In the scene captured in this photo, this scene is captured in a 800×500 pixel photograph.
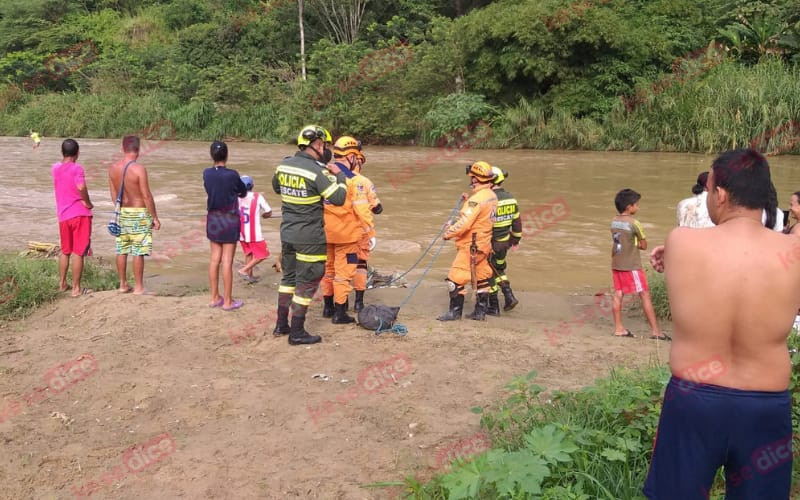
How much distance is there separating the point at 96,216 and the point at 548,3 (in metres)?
17.7

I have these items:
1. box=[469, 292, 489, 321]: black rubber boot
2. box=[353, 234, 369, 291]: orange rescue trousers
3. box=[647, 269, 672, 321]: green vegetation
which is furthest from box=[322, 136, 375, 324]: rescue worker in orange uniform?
box=[647, 269, 672, 321]: green vegetation

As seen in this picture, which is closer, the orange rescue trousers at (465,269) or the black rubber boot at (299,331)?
the black rubber boot at (299,331)

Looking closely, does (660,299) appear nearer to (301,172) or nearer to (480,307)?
(480,307)

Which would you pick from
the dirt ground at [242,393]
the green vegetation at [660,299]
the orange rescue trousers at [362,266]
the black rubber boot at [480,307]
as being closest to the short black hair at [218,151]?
the dirt ground at [242,393]

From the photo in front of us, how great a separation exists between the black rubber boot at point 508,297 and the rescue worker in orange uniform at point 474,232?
544 millimetres

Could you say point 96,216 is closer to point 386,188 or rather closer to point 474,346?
point 386,188

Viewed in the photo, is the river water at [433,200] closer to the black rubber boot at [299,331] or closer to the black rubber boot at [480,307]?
the black rubber boot at [480,307]

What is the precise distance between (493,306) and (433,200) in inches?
303

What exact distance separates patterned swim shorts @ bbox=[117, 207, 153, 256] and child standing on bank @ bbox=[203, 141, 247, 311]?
78 centimetres

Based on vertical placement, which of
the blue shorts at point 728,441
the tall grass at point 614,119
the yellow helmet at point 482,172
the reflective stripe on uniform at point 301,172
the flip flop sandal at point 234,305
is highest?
the tall grass at point 614,119

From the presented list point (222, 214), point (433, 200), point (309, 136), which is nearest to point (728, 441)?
point (309, 136)

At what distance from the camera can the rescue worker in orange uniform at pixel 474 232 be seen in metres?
7.23

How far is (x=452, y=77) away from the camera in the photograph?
28844 millimetres

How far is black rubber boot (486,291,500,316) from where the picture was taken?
309 inches
